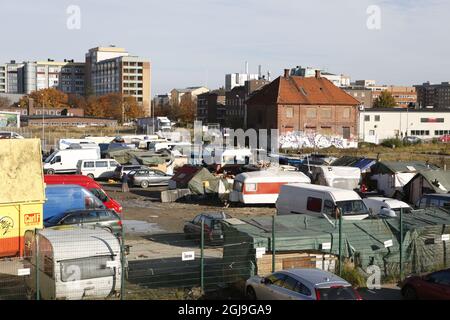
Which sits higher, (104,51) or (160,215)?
(104,51)

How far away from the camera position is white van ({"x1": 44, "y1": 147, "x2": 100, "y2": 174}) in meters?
38.6

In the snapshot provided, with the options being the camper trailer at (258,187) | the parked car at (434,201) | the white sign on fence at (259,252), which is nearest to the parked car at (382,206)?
the parked car at (434,201)

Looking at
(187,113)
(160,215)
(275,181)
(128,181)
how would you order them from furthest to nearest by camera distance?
(187,113) → (128,181) → (275,181) → (160,215)

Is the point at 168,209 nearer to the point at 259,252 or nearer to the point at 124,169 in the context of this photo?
the point at 124,169

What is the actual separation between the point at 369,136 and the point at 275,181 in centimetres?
5117

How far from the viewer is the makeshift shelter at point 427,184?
26.3 m

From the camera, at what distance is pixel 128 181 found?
113 feet

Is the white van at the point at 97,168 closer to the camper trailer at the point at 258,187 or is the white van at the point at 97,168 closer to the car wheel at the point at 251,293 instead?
the camper trailer at the point at 258,187

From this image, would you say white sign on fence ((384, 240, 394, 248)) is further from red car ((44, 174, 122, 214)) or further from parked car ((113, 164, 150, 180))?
parked car ((113, 164, 150, 180))

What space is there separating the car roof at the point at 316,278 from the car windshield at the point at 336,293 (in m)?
0.10

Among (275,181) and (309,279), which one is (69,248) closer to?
(309,279)

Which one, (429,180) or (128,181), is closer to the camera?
(429,180)

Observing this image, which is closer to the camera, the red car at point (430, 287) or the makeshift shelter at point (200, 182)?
the red car at point (430, 287)
